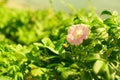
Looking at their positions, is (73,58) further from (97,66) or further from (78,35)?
(97,66)

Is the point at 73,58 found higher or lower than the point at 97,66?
higher

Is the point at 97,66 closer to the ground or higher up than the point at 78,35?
closer to the ground

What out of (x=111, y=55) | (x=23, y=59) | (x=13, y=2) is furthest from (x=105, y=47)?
(x=13, y=2)

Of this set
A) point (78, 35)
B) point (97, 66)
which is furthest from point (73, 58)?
point (97, 66)

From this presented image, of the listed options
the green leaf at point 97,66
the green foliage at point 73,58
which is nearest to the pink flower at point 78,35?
the green foliage at point 73,58

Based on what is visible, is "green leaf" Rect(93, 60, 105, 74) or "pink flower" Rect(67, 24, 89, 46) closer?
"green leaf" Rect(93, 60, 105, 74)

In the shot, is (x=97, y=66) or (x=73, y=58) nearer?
(x=97, y=66)

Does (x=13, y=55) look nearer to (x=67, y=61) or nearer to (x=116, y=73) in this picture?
(x=67, y=61)

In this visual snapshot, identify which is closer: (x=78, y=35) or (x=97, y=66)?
(x=97, y=66)

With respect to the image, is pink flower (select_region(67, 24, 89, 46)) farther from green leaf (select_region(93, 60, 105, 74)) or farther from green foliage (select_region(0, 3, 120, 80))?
green leaf (select_region(93, 60, 105, 74))

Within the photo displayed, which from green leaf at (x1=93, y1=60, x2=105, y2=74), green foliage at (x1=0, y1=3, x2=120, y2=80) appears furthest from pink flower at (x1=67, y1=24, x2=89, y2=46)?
green leaf at (x1=93, y1=60, x2=105, y2=74)

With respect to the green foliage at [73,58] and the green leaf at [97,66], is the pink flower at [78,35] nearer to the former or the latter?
the green foliage at [73,58]

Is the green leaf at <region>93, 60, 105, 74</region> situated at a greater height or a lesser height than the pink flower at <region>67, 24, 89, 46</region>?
lesser
